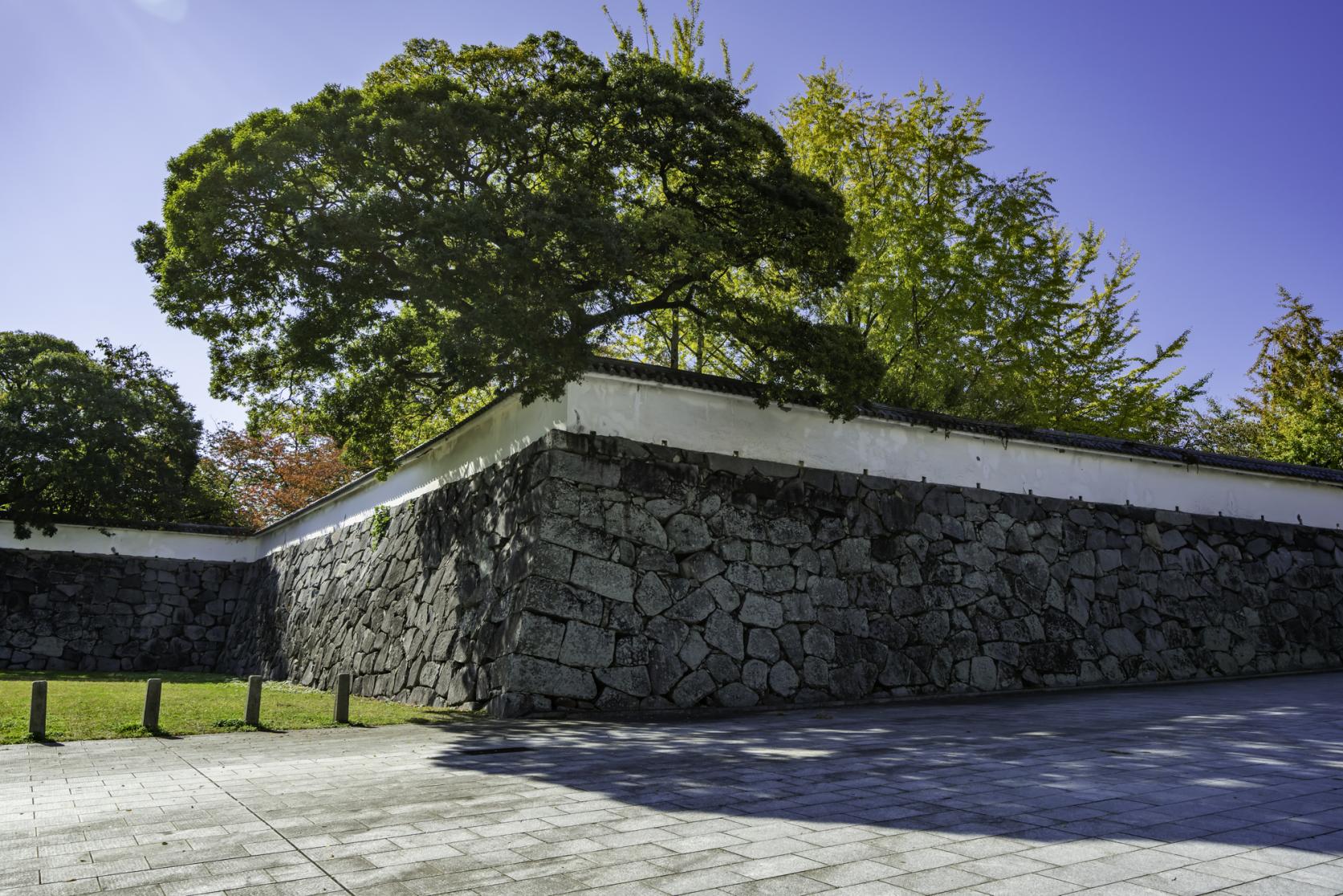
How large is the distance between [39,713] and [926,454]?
11.0m

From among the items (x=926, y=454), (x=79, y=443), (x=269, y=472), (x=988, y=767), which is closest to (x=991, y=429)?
(x=926, y=454)

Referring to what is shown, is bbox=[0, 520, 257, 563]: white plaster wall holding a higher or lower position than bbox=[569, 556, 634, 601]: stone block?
higher

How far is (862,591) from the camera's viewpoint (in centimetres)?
1216

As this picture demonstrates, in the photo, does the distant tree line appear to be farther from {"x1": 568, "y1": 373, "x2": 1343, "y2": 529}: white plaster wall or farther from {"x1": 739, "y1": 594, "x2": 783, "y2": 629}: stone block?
{"x1": 739, "y1": 594, "x2": 783, "y2": 629}: stone block

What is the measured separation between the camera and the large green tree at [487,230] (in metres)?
9.20

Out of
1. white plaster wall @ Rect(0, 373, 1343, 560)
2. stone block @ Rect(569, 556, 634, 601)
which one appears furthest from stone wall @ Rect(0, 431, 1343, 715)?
white plaster wall @ Rect(0, 373, 1343, 560)

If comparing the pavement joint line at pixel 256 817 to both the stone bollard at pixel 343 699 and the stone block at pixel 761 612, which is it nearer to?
the stone bollard at pixel 343 699

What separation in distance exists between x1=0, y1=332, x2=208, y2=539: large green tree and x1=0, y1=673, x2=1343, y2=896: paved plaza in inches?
569

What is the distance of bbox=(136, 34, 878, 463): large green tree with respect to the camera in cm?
920

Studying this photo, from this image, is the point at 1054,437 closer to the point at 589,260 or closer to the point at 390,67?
the point at 589,260

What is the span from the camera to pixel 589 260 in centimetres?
944

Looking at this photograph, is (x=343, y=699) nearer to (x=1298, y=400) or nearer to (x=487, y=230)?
(x=487, y=230)

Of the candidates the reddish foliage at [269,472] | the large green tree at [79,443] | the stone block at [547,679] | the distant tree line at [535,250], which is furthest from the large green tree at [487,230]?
the reddish foliage at [269,472]

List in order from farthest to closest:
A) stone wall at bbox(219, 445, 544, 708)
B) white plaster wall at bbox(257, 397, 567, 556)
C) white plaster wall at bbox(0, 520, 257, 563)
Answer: white plaster wall at bbox(0, 520, 257, 563) → white plaster wall at bbox(257, 397, 567, 556) → stone wall at bbox(219, 445, 544, 708)
